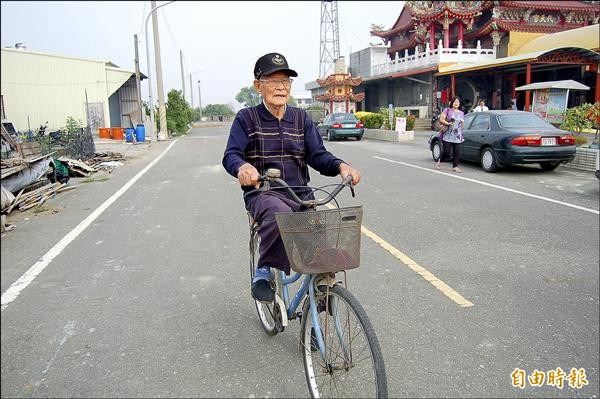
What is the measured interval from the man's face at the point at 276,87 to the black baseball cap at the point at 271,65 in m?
0.05

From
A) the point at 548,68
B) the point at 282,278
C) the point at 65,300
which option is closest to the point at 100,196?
the point at 65,300

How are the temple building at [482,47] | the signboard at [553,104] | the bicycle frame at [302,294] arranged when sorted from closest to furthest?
the bicycle frame at [302,294] < the signboard at [553,104] < the temple building at [482,47]

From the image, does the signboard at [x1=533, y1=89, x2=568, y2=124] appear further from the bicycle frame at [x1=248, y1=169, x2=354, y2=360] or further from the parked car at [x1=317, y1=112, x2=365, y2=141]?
the bicycle frame at [x1=248, y1=169, x2=354, y2=360]

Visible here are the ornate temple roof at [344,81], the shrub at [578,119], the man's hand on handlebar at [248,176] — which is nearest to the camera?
the man's hand on handlebar at [248,176]

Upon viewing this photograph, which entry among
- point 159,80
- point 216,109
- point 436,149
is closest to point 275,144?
A: point 436,149

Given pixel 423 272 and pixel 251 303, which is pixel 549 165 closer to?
pixel 423 272

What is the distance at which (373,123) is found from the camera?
83.8 feet

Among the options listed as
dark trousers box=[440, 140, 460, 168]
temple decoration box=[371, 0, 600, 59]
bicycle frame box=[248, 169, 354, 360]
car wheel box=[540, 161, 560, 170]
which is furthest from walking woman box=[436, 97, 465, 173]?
temple decoration box=[371, 0, 600, 59]

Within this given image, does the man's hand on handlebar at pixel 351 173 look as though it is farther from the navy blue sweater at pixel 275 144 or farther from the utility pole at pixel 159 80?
the utility pole at pixel 159 80

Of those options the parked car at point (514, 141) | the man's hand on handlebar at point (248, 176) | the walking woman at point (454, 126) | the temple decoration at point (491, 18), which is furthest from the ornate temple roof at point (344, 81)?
the man's hand on handlebar at point (248, 176)

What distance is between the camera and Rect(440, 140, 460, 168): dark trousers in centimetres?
1120

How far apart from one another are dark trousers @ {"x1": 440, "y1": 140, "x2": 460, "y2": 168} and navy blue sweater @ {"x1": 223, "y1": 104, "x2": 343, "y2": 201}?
8.75 meters

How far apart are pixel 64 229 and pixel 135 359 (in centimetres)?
413

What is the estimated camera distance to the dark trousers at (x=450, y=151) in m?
11.2
